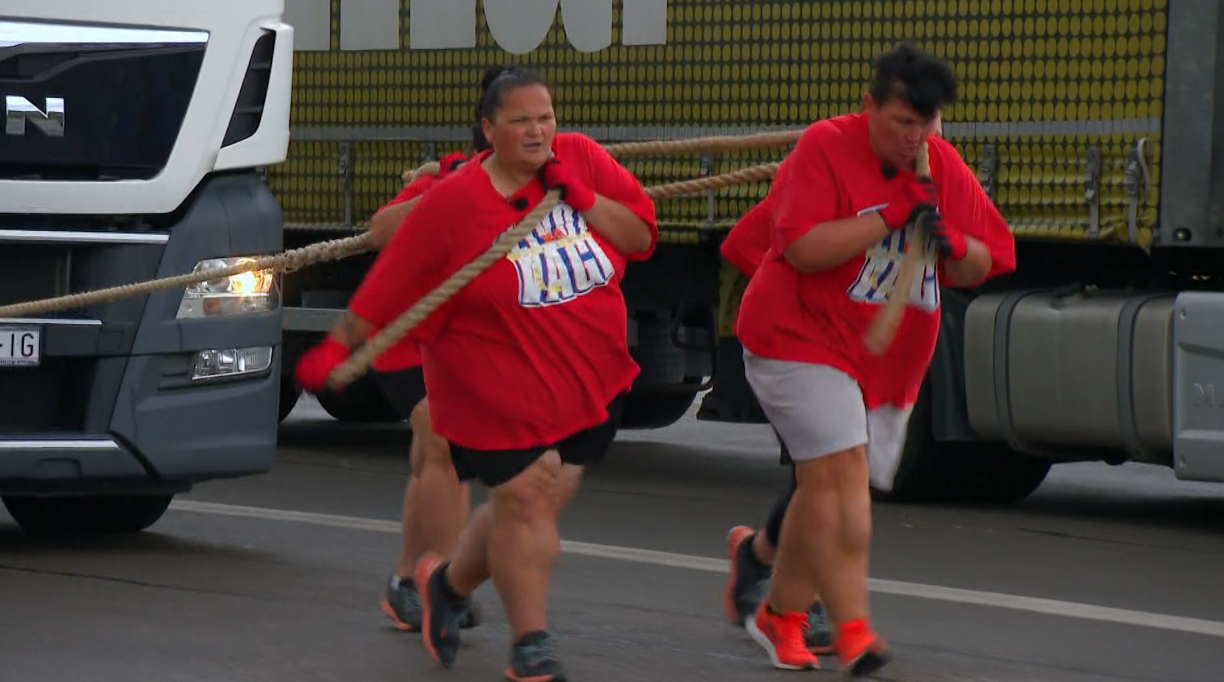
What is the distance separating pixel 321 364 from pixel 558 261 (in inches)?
26.0

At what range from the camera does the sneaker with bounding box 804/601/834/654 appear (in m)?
6.87

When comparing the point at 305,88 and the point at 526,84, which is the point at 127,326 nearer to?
the point at 526,84

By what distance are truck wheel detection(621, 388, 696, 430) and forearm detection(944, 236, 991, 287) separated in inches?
282

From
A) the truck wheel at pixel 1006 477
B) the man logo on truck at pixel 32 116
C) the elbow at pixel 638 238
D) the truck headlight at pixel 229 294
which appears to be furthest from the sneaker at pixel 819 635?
the truck wheel at pixel 1006 477

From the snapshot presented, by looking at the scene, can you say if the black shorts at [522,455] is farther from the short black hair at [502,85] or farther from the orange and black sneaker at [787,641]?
the short black hair at [502,85]

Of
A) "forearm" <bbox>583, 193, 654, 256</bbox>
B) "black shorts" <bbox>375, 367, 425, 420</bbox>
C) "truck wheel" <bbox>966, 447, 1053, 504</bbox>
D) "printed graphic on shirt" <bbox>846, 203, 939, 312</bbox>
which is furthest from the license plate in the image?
"truck wheel" <bbox>966, 447, 1053, 504</bbox>

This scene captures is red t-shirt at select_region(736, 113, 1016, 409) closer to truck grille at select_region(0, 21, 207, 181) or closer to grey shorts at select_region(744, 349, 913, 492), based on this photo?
grey shorts at select_region(744, 349, 913, 492)

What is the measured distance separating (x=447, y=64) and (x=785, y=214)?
6116 millimetres

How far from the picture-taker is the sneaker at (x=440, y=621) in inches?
262

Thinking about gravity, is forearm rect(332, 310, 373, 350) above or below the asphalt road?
above

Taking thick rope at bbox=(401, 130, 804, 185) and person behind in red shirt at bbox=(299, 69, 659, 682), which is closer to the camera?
person behind in red shirt at bbox=(299, 69, 659, 682)

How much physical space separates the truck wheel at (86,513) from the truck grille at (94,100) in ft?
5.00

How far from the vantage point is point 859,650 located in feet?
20.2

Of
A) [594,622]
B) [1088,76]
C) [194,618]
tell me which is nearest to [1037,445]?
[1088,76]
